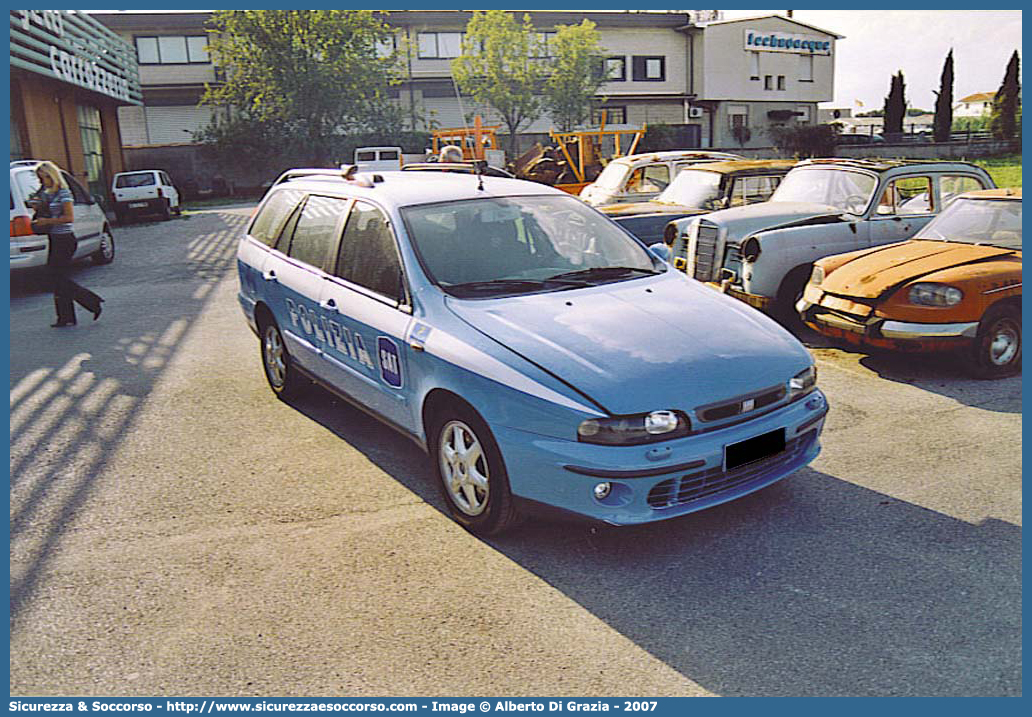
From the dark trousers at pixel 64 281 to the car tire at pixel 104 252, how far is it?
5.80 meters

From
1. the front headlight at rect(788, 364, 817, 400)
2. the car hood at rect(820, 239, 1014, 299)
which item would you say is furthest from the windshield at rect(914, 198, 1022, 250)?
the front headlight at rect(788, 364, 817, 400)

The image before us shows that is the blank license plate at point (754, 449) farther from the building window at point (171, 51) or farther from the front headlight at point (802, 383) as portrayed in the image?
the building window at point (171, 51)

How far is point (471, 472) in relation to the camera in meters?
4.28

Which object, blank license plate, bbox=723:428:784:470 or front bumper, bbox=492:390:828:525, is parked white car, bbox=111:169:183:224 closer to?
front bumper, bbox=492:390:828:525

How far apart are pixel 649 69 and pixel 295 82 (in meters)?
21.8

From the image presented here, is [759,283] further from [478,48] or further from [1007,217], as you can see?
[478,48]

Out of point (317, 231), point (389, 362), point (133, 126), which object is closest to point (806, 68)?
point (133, 126)

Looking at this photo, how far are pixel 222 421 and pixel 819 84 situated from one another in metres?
58.8

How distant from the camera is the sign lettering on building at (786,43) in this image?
54500 millimetres

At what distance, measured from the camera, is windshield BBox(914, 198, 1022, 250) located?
7496mm

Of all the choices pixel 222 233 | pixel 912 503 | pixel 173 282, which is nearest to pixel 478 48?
pixel 222 233

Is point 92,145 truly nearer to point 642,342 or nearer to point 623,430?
point 642,342

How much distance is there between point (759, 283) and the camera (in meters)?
8.47

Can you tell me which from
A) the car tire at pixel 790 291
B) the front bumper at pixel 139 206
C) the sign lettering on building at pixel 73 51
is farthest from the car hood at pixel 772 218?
the front bumper at pixel 139 206
